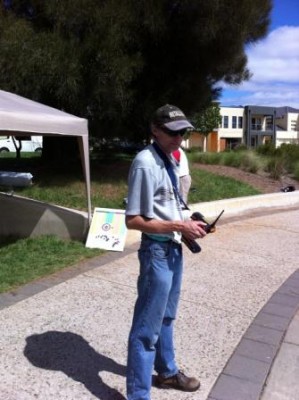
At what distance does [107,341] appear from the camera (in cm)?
434

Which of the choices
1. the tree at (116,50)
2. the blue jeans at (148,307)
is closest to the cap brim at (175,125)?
the blue jeans at (148,307)

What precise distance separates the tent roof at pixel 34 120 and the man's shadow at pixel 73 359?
2.93 m

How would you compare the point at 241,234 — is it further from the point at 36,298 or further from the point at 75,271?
the point at 36,298

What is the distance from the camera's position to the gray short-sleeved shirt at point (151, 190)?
→ 3.02 meters

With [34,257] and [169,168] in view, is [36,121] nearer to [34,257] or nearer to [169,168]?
[34,257]

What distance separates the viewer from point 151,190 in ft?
9.92

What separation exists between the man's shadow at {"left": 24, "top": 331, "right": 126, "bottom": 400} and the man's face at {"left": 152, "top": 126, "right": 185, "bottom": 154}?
1589 millimetres

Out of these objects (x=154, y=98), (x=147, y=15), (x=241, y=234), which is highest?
(x=147, y=15)

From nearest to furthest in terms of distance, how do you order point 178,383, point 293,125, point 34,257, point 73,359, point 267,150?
point 178,383
point 73,359
point 34,257
point 267,150
point 293,125

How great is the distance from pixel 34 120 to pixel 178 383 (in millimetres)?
4329

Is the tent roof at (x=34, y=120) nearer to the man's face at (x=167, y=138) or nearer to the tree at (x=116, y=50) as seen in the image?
the tree at (x=116, y=50)

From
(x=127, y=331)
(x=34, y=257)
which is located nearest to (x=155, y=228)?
(x=127, y=331)

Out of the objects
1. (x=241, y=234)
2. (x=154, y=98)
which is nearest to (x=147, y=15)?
(x=154, y=98)

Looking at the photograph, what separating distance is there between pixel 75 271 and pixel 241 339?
2453mm
